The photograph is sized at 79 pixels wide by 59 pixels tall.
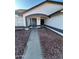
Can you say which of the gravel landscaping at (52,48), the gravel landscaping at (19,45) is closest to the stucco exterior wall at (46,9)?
the gravel landscaping at (19,45)

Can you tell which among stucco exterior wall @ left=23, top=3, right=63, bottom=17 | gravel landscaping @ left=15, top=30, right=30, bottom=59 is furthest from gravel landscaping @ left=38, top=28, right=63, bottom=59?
stucco exterior wall @ left=23, top=3, right=63, bottom=17

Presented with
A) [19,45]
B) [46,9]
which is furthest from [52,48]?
[46,9]

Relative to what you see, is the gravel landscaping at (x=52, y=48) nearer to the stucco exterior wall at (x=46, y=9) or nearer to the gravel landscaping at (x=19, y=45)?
the gravel landscaping at (x=19, y=45)

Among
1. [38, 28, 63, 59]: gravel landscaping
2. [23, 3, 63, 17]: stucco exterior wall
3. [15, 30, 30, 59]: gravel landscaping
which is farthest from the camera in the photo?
[23, 3, 63, 17]: stucco exterior wall

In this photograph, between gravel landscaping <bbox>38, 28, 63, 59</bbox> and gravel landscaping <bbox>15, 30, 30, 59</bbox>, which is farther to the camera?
gravel landscaping <bbox>15, 30, 30, 59</bbox>

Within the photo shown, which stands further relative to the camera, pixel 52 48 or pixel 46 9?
pixel 46 9

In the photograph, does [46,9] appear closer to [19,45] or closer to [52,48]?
[19,45]

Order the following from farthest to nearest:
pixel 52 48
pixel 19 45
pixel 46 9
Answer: pixel 46 9 → pixel 19 45 → pixel 52 48

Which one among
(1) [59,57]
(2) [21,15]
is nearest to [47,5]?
(2) [21,15]

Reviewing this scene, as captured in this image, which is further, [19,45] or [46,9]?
[46,9]

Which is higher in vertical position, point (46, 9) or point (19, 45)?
point (46, 9)

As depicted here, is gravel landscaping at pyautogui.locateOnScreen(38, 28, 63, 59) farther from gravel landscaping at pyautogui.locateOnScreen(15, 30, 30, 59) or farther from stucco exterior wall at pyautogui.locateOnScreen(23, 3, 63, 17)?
stucco exterior wall at pyautogui.locateOnScreen(23, 3, 63, 17)

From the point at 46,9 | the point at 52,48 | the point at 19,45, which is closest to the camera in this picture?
the point at 52,48
